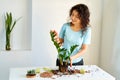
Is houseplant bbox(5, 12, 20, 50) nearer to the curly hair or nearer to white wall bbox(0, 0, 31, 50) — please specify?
white wall bbox(0, 0, 31, 50)

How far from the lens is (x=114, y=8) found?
130 inches

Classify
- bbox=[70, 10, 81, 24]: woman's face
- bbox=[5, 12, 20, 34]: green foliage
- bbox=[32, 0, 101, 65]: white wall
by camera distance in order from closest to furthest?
bbox=[70, 10, 81, 24]: woman's face, bbox=[5, 12, 20, 34]: green foliage, bbox=[32, 0, 101, 65]: white wall

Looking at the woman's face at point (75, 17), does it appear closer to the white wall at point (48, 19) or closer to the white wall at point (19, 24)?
the white wall at point (48, 19)

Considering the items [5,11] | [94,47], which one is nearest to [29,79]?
[5,11]

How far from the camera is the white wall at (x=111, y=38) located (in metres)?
3.23

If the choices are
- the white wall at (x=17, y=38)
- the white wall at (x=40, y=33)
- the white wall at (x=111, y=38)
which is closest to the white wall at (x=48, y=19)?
the white wall at (x=40, y=33)

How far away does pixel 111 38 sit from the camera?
3.41 meters

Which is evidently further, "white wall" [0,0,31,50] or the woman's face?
"white wall" [0,0,31,50]

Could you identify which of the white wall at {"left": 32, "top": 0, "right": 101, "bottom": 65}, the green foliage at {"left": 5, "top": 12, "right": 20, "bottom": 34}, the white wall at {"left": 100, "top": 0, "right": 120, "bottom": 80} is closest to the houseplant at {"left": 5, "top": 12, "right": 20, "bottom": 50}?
the green foliage at {"left": 5, "top": 12, "right": 20, "bottom": 34}

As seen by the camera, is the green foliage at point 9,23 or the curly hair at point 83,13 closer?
the curly hair at point 83,13

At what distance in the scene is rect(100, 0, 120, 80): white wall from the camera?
10.6ft

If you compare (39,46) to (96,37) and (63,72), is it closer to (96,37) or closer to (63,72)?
(96,37)

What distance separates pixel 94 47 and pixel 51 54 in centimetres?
79

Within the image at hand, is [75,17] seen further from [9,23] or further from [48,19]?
[9,23]
